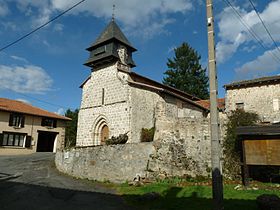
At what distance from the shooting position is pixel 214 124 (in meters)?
5.68

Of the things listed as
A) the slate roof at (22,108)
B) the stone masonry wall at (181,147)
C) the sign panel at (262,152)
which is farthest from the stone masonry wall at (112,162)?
the slate roof at (22,108)

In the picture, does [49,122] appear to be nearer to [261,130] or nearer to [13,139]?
[13,139]

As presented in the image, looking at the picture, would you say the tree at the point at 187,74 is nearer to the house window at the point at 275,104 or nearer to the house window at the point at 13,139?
the house window at the point at 275,104

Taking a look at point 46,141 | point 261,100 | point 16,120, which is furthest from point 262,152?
point 46,141

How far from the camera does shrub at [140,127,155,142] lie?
19517 mm

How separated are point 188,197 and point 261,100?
17.3 metres

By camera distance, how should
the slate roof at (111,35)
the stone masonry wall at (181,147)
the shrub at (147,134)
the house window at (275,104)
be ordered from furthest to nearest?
the slate roof at (111,35)
the house window at (275,104)
the shrub at (147,134)
the stone masonry wall at (181,147)

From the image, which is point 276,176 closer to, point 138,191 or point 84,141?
point 138,191

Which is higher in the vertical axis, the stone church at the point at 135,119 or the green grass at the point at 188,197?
the stone church at the point at 135,119

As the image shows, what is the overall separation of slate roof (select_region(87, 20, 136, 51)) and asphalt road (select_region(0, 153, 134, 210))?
13269 mm

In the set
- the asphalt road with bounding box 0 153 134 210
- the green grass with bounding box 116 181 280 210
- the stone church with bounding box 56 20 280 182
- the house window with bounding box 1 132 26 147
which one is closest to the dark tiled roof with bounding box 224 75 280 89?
the stone church with bounding box 56 20 280 182

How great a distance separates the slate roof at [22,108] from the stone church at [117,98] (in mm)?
9638

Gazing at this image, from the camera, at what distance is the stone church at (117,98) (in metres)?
21.2

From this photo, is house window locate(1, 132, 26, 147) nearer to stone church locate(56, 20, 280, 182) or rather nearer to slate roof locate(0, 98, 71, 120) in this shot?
slate roof locate(0, 98, 71, 120)
